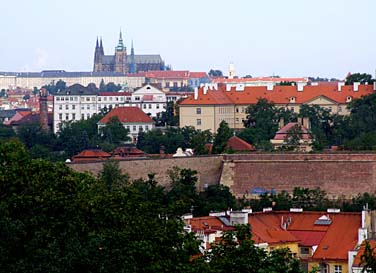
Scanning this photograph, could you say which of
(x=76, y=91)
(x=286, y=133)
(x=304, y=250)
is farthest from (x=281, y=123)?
(x=304, y=250)

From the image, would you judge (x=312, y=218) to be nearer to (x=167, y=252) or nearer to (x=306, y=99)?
(x=167, y=252)

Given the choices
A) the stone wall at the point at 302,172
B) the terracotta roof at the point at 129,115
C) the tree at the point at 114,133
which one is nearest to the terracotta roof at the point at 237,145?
the stone wall at the point at 302,172

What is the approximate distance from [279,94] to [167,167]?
38.1 metres

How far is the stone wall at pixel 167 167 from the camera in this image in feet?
215

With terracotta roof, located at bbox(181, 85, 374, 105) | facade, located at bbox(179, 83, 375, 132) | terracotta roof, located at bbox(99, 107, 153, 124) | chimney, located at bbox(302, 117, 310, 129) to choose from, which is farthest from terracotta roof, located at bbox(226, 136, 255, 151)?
terracotta roof, located at bbox(99, 107, 153, 124)

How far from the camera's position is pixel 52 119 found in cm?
12194

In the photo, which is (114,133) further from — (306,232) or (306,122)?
(306,232)

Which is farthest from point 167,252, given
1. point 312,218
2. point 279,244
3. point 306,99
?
point 306,99

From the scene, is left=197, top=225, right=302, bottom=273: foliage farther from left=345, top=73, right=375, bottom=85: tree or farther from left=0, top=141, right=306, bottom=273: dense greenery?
left=345, top=73, right=375, bottom=85: tree

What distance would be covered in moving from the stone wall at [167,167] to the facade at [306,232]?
19841mm

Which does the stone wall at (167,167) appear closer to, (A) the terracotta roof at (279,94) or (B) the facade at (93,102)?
(A) the terracotta roof at (279,94)

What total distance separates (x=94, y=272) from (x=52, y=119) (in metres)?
95.2

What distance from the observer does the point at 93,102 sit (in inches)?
5359

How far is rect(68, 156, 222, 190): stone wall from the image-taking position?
215ft
